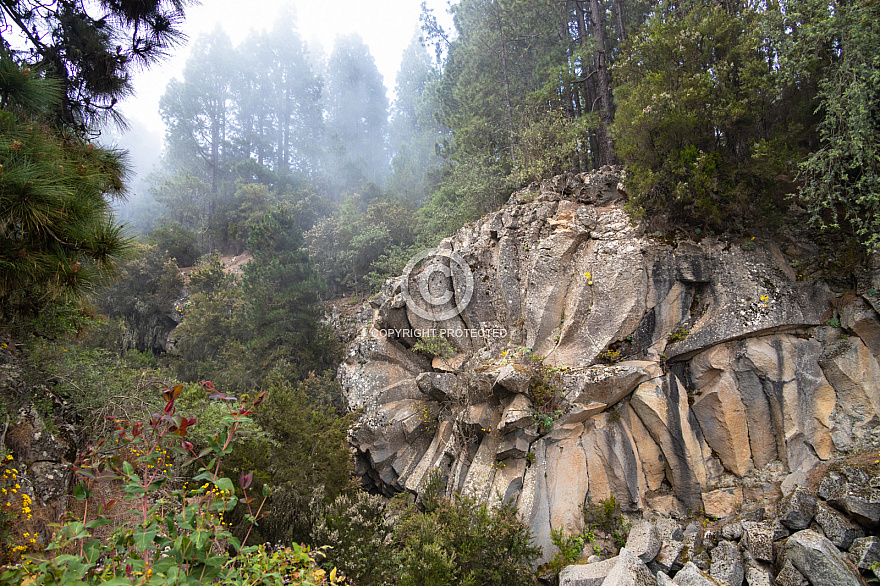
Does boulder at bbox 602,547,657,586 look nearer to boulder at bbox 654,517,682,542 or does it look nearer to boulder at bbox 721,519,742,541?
boulder at bbox 654,517,682,542

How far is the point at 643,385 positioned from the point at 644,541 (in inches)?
104

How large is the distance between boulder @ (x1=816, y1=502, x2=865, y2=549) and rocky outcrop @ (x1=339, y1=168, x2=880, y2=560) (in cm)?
23

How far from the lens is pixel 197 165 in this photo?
35.2m

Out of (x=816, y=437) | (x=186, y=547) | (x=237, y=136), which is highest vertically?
(x=237, y=136)

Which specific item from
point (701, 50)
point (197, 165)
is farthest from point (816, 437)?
point (197, 165)

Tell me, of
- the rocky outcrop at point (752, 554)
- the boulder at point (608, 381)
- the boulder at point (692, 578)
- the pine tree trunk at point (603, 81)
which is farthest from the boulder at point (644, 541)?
the pine tree trunk at point (603, 81)

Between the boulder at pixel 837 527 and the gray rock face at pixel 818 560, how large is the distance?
0.20 m

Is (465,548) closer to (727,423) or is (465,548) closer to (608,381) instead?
(608,381)

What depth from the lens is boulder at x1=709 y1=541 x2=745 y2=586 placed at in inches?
228

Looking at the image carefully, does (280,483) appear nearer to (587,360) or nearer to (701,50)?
(587,360)

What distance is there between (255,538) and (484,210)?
37.3ft

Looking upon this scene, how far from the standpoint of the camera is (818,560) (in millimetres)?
5371

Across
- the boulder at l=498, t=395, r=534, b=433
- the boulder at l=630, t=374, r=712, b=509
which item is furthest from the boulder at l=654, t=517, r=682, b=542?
the boulder at l=498, t=395, r=534, b=433

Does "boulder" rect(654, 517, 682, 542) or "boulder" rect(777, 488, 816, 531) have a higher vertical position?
"boulder" rect(777, 488, 816, 531)
